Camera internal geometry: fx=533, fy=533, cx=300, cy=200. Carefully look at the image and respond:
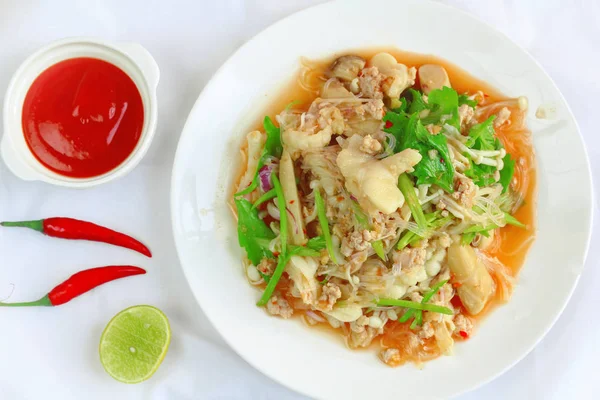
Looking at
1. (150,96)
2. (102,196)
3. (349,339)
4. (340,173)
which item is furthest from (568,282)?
(102,196)

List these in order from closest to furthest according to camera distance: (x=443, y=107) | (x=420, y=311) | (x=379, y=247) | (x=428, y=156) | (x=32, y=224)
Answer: (x=428, y=156), (x=379, y=247), (x=443, y=107), (x=420, y=311), (x=32, y=224)

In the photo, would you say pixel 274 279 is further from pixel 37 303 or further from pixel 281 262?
pixel 37 303

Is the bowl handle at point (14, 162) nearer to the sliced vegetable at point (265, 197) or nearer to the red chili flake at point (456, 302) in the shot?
the sliced vegetable at point (265, 197)

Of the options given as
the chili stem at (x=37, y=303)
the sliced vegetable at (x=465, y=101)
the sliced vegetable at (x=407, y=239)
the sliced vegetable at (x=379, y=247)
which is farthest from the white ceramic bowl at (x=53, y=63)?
the sliced vegetable at (x=465, y=101)

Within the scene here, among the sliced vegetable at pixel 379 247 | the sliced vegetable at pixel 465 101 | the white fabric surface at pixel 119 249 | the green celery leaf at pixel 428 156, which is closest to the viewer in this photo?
the green celery leaf at pixel 428 156

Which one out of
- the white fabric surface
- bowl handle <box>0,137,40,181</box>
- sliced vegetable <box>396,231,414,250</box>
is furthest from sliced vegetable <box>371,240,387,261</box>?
bowl handle <box>0,137,40,181</box>

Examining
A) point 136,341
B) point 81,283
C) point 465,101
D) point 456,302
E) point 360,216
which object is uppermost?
point 465,101

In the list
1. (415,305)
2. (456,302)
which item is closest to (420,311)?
(415,305)
